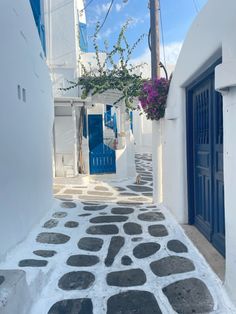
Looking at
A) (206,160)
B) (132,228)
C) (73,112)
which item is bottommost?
(132,228)

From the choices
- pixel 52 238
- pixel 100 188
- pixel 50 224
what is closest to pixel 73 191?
pixel 100 188

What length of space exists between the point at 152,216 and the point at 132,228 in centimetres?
76

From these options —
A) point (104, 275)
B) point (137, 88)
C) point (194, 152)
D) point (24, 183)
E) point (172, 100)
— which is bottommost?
point (104, 275)

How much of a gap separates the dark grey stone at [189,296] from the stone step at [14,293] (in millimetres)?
A: 1375

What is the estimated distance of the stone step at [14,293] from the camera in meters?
2.12

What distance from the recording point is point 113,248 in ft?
13.0

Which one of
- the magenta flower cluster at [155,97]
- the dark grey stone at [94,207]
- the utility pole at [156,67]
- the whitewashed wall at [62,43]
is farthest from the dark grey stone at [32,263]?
the whitewashed wall at [62,43]

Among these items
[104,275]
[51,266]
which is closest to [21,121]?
[51,266]

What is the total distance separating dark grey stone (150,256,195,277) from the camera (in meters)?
3.21

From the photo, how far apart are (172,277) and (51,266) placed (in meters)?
1.44

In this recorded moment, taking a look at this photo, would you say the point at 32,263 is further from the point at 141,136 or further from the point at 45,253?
the point at 141,136

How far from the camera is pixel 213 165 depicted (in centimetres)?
372

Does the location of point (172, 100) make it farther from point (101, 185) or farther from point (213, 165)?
point (101, 185)

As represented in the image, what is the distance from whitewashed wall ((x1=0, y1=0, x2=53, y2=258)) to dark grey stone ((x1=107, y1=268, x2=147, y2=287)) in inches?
50.1
